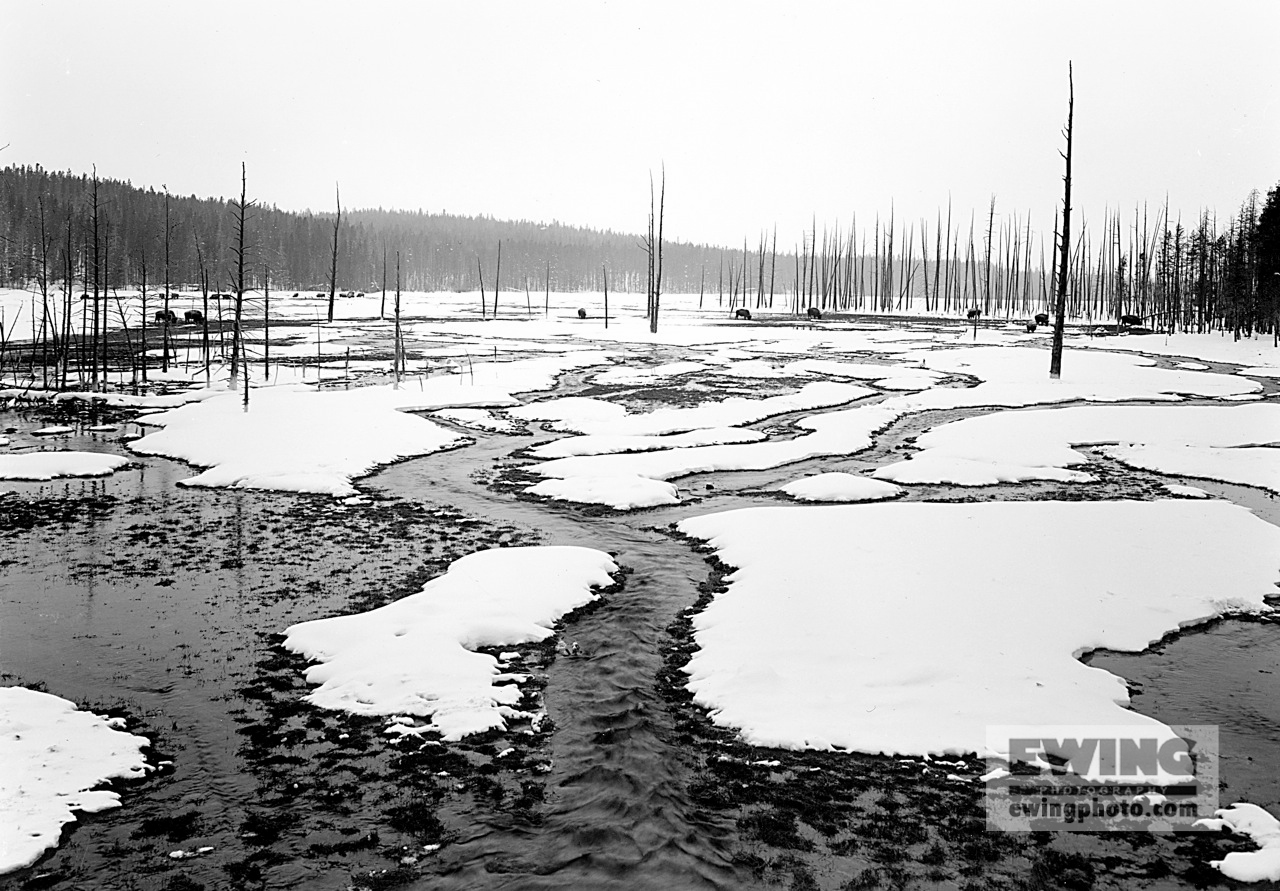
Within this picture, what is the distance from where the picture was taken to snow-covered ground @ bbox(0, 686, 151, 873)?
250 inches

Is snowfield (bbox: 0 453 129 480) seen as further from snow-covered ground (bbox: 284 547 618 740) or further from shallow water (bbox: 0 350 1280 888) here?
snow-covered ground (bbox: 284 547 618 740)

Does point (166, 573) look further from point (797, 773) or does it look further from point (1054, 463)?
point (1054, 463)

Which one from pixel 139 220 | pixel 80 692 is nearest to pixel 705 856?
pixel 80 692

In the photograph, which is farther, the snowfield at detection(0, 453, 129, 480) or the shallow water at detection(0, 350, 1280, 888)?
the snowfield at detection(0, 453, 129, 480)

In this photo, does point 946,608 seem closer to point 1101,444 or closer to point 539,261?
point 1101,444

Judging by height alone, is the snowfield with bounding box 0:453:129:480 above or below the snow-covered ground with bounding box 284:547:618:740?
above

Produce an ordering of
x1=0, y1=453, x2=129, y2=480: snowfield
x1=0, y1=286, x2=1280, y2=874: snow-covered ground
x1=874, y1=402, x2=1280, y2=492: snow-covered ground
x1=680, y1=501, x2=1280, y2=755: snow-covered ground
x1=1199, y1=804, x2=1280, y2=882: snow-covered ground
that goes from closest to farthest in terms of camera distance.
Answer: x1=1199, y1=804, x2=1280, y2=882: snow-covered ground, x1=680, y1=501, x2=1280, y2=755: snow-covered ground, x1=0, y1=286, x2=1280, y2=874: snow-covered ground, x1=874, y1=402, x2=1280, y2=492: snow-covered ground, x1=0, y1=453, x2=129, y2=480: snowfield

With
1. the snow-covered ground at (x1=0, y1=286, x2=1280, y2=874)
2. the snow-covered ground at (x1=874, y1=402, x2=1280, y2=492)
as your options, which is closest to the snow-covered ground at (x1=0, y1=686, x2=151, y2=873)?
the snow-covered ground at (x1=0, y1=286, x2=1280, y2=874)

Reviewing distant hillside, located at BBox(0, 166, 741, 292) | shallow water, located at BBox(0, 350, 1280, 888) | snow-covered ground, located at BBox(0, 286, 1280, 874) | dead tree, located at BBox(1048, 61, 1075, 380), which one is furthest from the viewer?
distant hillside, located at BBox(0, 166, 741, 292)

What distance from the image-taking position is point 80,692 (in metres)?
8.88

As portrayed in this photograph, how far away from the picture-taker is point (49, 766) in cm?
727

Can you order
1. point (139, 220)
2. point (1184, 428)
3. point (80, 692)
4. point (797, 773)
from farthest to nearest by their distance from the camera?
1. point (139, 220)
2. point (1184, 428)
3. point (80, 692)
4. point (797, 773)

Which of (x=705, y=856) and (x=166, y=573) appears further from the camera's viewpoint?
(x=166, y=573)

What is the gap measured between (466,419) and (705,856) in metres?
21.9
